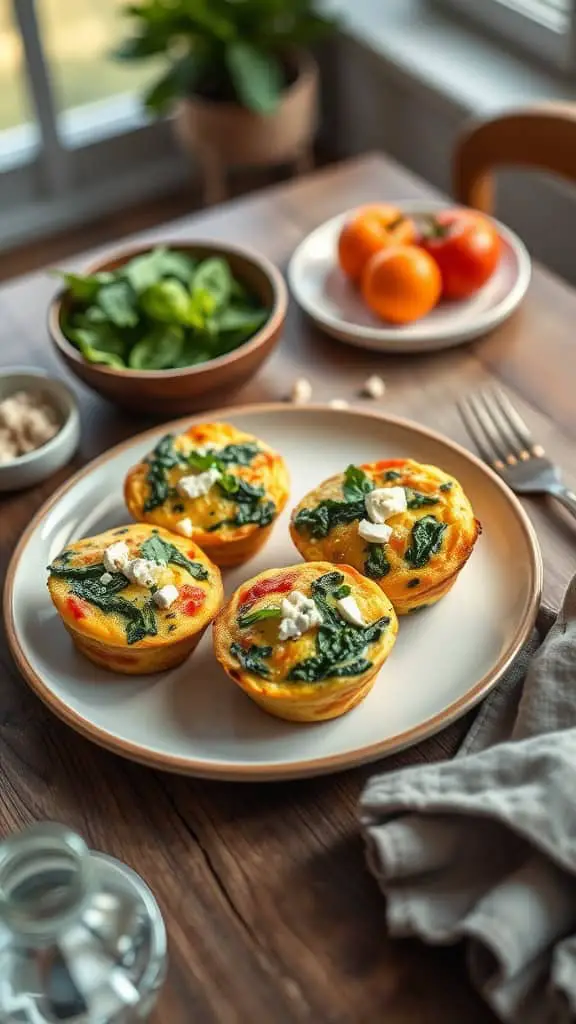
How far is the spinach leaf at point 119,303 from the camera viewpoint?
156cm

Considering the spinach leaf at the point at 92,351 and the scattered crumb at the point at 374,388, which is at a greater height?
the spinach leaf at the point at 92,351

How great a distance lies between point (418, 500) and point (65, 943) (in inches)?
23.5

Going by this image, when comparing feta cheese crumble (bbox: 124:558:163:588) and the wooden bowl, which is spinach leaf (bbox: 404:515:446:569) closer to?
feta cheese crumble (bbox: 124:558:163:588)

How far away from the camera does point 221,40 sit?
2996 millimetres

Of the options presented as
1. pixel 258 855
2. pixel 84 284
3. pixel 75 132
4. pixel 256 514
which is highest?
pixel 84 284

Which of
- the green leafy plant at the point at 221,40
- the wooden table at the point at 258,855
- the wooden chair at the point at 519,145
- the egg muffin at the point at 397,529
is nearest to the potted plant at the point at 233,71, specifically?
the green leafy plant at the point at 221,40

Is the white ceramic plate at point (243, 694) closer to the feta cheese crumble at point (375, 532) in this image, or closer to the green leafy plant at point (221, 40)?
the feta cheese crumble at point (375, 532)

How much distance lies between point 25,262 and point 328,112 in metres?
1.13

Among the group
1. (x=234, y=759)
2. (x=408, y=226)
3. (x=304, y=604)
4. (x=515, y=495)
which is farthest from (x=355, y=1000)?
(x=408, y=226)

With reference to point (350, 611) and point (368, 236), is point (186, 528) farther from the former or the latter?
point (368, 236)

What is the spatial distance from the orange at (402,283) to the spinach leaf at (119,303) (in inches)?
14.0

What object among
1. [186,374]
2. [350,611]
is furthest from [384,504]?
[186,374]

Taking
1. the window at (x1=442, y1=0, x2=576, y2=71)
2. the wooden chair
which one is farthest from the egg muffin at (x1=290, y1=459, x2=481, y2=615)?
the window at (x1=442, y1=0, x2=576, y2=71)

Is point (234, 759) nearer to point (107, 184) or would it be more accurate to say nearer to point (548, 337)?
point (548, 337)
